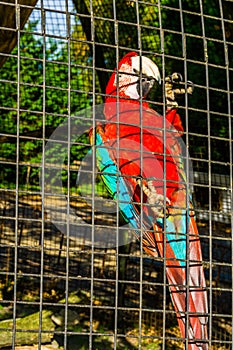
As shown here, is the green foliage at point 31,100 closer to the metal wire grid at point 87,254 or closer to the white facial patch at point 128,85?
the metal wire grid at point 87,254

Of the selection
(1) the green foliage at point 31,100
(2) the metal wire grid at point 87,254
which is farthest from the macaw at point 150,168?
(1) the green foliage at point 31,100

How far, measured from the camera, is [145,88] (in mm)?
2965

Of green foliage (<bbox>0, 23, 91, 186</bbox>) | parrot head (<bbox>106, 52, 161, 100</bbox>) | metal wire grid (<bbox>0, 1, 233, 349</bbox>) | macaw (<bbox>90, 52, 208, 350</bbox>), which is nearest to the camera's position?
macaw (<bbox>90, 52, 208, 350</bbox>)

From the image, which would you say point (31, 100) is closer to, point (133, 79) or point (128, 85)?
point (133, 79)

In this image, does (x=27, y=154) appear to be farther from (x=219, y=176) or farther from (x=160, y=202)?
(x=160, y=202)

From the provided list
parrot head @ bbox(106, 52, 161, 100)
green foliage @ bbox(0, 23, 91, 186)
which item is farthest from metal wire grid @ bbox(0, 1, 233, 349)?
parrot head @ bbox(106, 52, 161, 100)

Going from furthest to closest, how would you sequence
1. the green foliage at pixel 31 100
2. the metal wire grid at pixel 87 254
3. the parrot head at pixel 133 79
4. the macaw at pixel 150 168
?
the green foliage at pixel 31 100
the metal wire grid at pixel 87 254
the parrot head at pixel 133 79
the macaw at pixel 150 168

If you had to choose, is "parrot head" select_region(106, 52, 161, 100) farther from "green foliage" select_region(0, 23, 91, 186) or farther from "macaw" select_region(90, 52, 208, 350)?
"green foliage" select_region(0, 23, 91, 186)

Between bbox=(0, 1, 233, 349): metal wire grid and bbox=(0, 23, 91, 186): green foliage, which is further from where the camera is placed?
bbox=(0, 23, 91, 186): green foliage

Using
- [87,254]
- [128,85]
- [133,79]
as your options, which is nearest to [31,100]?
[87,254]

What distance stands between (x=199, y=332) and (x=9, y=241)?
3.65 m

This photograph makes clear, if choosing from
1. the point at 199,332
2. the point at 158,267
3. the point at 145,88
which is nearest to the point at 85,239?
the point at 158,267

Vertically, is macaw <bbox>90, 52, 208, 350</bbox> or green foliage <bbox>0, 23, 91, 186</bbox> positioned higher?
green foliage <bbox>0, 23, 91, 186</bbox>

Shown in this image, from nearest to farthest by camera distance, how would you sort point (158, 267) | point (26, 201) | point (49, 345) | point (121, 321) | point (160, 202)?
point (160, 202) → point (49, 345) → point (121, 321) → point (158, 267) → point (26, 201)
